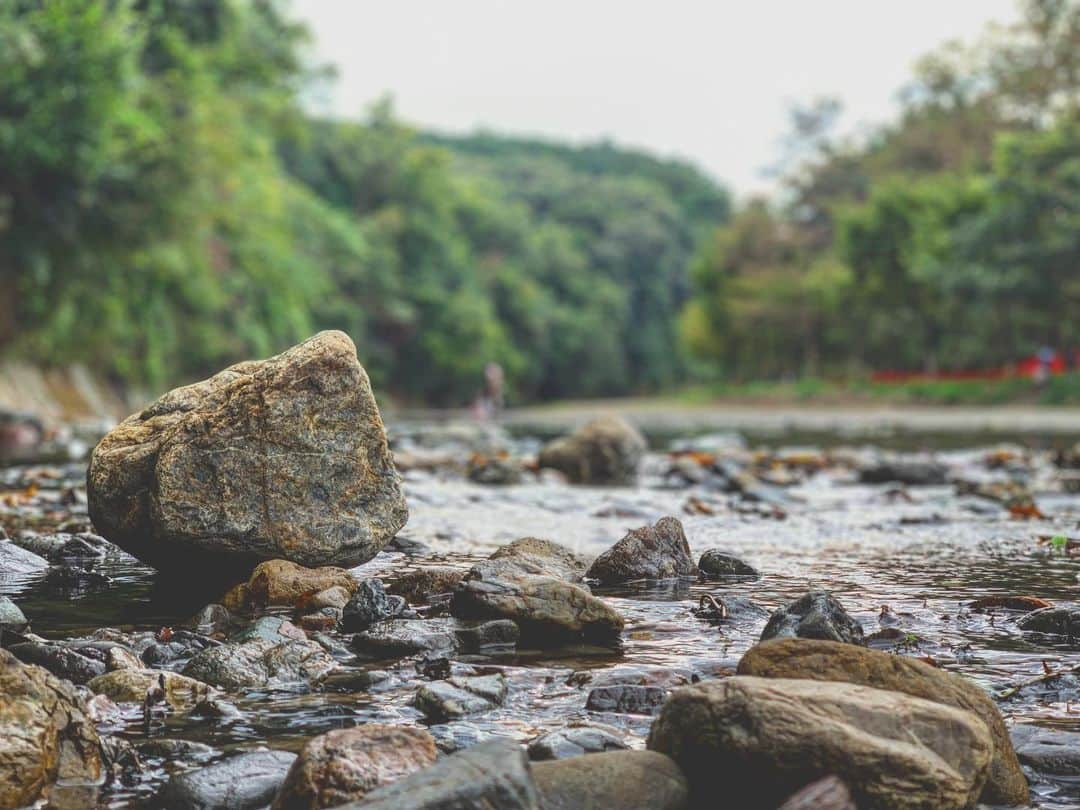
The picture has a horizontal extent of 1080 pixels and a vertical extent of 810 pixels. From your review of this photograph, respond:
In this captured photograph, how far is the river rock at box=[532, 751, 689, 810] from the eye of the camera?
2607mm

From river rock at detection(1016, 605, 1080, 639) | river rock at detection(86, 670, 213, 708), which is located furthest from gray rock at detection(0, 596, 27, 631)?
river rock at detection(1016, 605, 1080, 639)

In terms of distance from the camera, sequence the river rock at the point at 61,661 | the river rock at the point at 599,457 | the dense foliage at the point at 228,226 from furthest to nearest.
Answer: the dense foliage at the point at 228,226 → the river rock at the point at 599,457 → the river rock at the point at 61,661

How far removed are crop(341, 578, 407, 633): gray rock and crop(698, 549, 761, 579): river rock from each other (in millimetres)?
1856

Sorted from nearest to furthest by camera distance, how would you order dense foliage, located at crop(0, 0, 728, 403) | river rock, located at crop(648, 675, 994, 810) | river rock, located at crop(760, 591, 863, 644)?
river rock, located at crop(648, 675, 994, 810) < river rock, located at crop(760, 591, 863, 644) < dense foliage, located at crop(0, 0, 728, 403)

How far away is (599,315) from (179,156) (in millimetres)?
54878

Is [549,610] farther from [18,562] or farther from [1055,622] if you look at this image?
[18,562]

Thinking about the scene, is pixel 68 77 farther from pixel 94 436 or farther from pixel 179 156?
pixel 94 436

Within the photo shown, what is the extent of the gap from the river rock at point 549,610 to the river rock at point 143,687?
47.5 inches

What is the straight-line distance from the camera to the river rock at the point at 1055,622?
4.34 metres

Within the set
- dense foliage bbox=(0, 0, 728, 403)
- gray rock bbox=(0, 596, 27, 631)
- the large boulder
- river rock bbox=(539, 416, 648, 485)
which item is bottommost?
river rock bbox=(539, 416, 648, 485)

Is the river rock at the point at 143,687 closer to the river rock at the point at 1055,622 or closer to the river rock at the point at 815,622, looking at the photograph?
the river rock at the point at 815,622

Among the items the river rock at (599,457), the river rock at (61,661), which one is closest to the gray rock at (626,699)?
the river rock at (61,661)

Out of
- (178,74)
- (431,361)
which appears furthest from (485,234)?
(178,74)

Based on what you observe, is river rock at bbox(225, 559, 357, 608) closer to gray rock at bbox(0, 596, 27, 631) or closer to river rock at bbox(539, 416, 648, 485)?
gray rock at bbox(0, 596, 27, 631)
